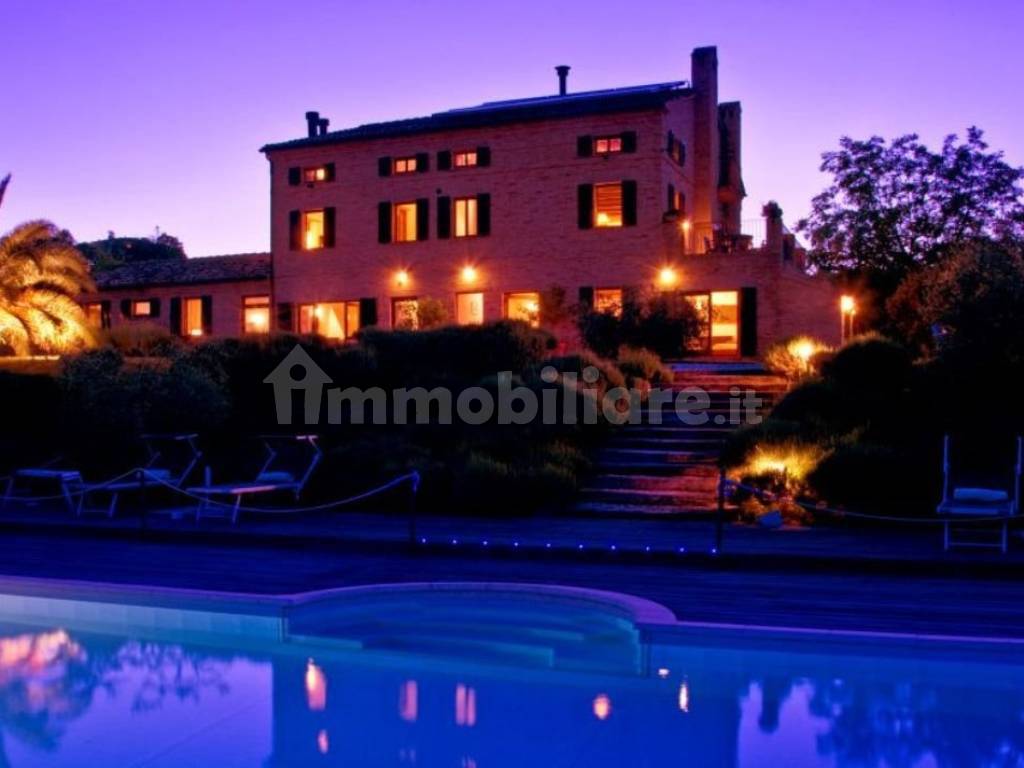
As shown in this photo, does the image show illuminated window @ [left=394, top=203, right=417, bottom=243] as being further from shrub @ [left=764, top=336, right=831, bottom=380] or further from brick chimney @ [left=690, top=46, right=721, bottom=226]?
shrub @ [left=764, top=336, right=831, bottom=380]

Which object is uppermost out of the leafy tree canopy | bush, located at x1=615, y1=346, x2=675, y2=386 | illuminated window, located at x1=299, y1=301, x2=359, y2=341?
the leafy tree canopy

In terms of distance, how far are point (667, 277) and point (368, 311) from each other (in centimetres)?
822

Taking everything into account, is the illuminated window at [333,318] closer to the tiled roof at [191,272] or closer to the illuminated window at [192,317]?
the tiled roof at [191,272]

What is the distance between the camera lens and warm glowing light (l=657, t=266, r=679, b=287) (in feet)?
80.7

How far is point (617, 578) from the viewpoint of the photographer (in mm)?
8945

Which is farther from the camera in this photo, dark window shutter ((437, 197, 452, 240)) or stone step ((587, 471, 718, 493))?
dark window shutter ((437, 197, 452, 240))

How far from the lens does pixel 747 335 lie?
24.0m

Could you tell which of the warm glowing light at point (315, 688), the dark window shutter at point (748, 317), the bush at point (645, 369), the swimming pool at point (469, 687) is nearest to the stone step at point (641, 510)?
the swimming pool at point (469, 687)

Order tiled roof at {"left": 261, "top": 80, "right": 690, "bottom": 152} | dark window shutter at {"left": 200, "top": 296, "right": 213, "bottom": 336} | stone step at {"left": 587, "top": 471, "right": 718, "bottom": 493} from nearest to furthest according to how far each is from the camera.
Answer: stone step at {"left": 587, "top": 471, "right": 718, "bottom": 493}, tiled roof at {"left": 261, "top": 80, "right": 690, "bottom": 152}, dark window shutter at {"left": 200, "top": 296, "right": 213, "bottom": 336}

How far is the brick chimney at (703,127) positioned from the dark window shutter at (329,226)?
9.65 meters

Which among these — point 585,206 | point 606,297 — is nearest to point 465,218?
point 585,206

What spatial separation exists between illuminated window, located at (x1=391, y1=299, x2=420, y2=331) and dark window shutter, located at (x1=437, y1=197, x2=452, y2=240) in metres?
1.87

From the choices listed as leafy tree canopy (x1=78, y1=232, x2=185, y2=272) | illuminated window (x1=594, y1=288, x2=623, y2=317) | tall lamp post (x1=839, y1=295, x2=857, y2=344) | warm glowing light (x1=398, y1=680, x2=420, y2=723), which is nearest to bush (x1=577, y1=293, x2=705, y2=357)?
illuminated window (x1=594, y1=288, x2=623, y2=317)

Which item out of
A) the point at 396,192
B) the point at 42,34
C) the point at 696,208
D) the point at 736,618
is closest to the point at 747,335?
the point at 696,208
